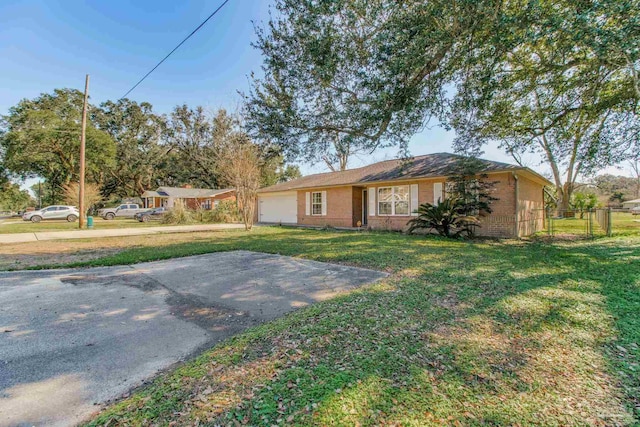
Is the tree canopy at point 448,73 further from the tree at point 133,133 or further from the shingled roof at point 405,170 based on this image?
the tree at point 133,133

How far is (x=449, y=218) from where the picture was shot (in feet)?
37.1

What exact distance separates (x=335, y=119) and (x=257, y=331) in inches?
228

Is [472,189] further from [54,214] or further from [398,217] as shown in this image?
[54,214]

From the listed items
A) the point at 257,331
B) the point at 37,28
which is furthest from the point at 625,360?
the point at 37,28

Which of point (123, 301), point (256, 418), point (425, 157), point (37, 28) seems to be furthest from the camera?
point (425, 157)

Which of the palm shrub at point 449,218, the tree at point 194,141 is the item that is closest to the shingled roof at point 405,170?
the palm shrub at point 449,218

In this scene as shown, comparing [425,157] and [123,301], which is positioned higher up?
[425,157]

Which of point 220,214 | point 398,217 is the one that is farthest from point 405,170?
point 220,214

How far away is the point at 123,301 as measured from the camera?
4.44m

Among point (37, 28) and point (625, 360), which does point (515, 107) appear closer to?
point (625, 360)

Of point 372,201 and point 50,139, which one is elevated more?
point 50,139

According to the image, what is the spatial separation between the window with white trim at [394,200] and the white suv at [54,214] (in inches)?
1021

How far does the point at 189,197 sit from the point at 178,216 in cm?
941

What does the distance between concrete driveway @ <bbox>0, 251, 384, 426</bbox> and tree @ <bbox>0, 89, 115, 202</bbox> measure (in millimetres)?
31522
